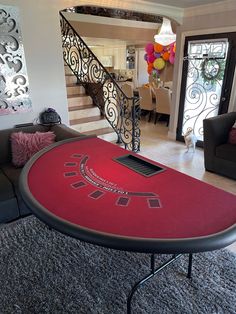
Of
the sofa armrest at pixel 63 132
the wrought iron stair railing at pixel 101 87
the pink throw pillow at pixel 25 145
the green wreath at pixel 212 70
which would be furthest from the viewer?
the wrought iron stair railing at pixel 101 87

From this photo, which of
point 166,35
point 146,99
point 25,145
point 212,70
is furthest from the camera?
point 146,99

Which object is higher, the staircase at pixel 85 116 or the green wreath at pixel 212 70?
the green wreath at pixel 212 70

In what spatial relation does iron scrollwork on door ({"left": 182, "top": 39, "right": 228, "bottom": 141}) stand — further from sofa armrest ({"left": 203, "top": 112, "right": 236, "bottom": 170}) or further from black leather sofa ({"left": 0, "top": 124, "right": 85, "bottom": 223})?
black leather sofa ({"left": 0, "top": 124, "right": 85, "bottom": 223})

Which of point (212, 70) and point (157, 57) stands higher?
point (157, 57)

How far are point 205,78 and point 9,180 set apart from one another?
12.4ft

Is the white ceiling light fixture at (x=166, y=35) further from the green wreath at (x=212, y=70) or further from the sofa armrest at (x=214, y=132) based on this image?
the sofa armrest at (x=214, y=132)

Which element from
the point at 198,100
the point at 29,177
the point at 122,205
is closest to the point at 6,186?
the point at 29,177

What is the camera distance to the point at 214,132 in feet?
11.6

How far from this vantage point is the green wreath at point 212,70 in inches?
165

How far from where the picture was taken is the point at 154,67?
8.12 meters

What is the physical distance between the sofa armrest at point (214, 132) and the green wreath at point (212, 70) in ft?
2.93

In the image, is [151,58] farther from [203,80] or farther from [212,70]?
[212,70]

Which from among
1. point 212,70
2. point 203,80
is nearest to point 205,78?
point 203,80

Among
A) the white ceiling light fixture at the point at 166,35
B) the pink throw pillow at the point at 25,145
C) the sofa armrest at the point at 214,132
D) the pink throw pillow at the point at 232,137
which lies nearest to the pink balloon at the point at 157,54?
the white ceiling light fixture at the point at 166,35
